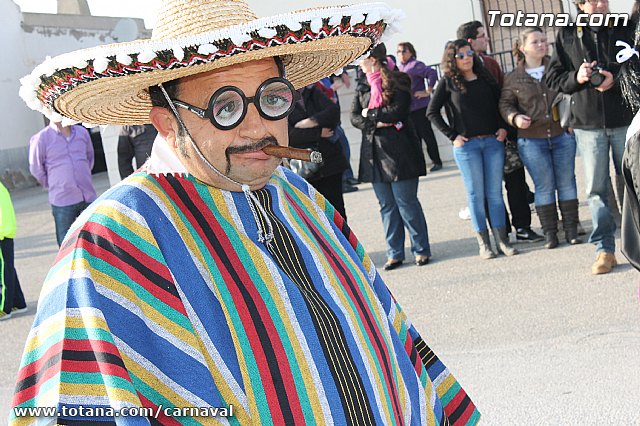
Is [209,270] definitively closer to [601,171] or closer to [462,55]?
[601,171]

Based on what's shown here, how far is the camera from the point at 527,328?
224 inches

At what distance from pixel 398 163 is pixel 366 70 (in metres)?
0.87

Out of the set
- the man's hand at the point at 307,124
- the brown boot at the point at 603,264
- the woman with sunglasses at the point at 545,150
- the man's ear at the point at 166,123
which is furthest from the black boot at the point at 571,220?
the man's ear at the point at 166,123

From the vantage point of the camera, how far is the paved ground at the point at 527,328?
4.61 metres

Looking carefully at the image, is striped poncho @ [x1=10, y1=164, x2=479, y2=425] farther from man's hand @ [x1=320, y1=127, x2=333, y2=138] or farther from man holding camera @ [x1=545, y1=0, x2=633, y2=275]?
man's hand @ [x1=320, y1=127, x2=333, y2=138]

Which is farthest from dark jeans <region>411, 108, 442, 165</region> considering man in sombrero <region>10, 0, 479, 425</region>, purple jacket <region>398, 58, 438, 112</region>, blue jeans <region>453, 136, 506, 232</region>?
man in sombrero <region>10, 0, 479, 425</region>

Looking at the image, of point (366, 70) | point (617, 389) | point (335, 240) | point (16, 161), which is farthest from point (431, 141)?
point (16, 161)

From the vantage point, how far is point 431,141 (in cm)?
1374

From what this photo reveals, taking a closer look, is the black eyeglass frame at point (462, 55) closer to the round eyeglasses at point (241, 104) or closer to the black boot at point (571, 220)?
the black boot at point (571, 220)

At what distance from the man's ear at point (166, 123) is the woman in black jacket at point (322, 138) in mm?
4945

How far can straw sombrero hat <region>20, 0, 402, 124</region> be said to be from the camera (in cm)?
221

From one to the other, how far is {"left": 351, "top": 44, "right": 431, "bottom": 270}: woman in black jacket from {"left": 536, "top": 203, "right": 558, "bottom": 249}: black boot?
39.1 inches

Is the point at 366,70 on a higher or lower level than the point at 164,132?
lower

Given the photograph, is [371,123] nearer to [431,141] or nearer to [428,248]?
[428,248]
